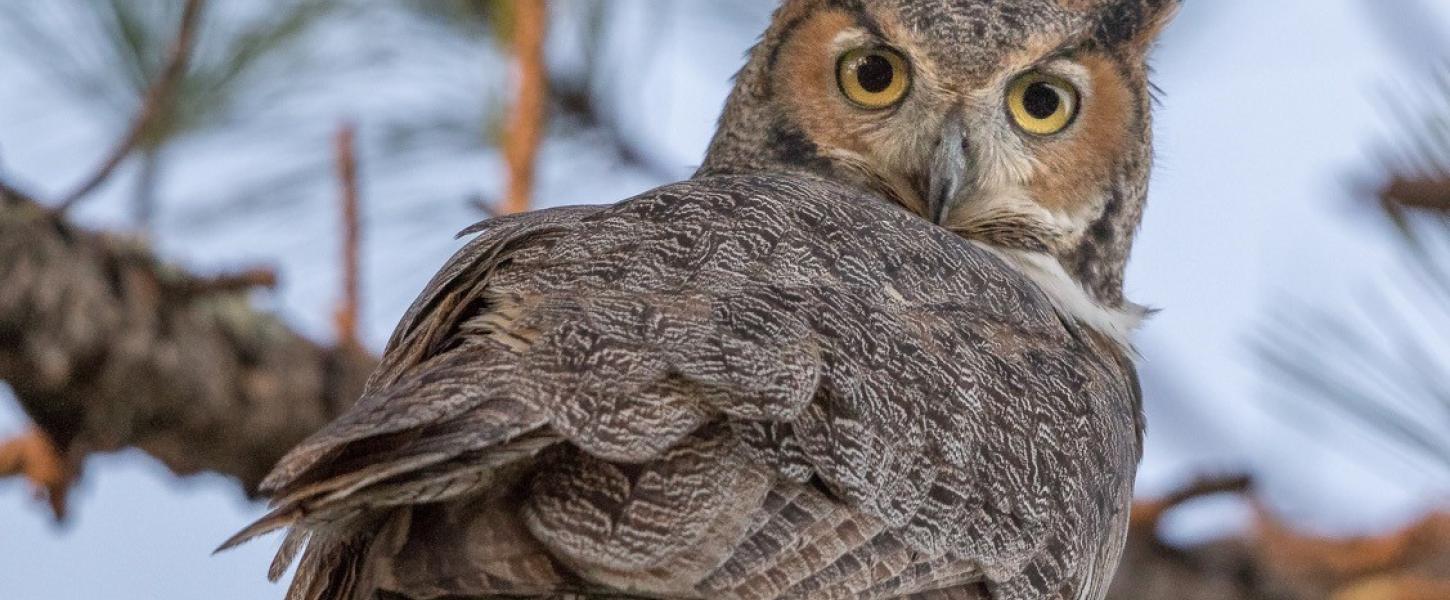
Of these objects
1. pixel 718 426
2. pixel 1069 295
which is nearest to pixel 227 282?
pixel 718 426

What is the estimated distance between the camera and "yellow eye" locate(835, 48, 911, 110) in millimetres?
3701

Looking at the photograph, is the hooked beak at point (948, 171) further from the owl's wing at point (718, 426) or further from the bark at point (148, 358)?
the bark at point (148, 358)

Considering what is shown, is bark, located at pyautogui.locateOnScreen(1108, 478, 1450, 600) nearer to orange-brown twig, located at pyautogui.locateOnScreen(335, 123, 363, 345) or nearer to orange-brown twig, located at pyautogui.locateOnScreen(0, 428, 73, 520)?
orange-brown twig, located at pyautogui.locateOnScreen(335, 123, 363, 345)

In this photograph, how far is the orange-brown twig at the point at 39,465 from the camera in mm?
3305

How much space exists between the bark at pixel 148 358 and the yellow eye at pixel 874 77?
1.20 meters

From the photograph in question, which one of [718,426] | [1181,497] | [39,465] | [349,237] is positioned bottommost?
[39,465]

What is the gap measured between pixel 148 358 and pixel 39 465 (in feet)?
1.33

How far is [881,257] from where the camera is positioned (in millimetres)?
2863

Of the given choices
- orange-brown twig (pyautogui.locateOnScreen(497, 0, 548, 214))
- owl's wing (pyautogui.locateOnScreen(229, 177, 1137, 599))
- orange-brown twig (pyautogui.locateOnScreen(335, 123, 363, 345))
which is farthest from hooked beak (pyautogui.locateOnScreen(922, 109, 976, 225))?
orange-brown twig (pyautogui.locateOnScreen(335, 123, 363, 345))

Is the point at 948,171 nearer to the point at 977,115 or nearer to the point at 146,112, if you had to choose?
the point at 977,115

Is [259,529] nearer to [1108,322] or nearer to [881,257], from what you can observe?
[881,257]

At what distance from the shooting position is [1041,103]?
3.74m

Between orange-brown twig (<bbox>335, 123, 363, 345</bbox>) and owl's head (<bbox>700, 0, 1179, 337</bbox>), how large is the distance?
82 centimetres

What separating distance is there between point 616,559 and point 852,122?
1742 millimetres
